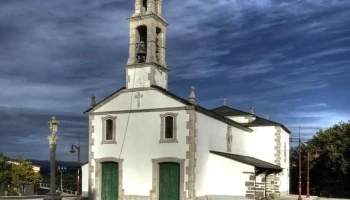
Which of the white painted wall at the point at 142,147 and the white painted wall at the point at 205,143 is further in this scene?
the white painted wall at the point at 205,143

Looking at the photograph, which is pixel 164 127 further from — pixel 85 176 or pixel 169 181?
pixel 85 176

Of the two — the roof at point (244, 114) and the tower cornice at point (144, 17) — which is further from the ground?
the tower cornice at point (144, 17)

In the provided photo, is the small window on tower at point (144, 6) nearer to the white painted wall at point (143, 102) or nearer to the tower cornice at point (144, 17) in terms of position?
the tower cornice at point (144, 17)

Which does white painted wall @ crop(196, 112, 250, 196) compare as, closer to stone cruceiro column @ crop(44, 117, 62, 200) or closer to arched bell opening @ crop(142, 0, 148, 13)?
arched bell opening @ crop(142, 0, 148, 13)

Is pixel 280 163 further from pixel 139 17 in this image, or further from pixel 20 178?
pixel 20 178

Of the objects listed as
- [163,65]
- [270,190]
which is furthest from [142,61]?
[270,190]

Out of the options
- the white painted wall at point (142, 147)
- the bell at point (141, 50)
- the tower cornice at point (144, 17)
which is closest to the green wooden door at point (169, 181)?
the white painted wall at point (142, 147)

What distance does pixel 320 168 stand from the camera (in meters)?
51.5

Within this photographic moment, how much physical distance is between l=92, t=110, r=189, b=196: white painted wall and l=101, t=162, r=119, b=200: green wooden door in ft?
2.27

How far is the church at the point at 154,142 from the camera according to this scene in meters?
28.0

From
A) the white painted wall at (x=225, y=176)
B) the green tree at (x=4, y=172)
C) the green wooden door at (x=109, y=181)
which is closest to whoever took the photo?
the white painted wall at (x=225, y=176)

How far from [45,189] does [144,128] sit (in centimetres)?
4055

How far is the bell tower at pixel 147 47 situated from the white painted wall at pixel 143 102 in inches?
22.4

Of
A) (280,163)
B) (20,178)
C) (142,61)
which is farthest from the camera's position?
(20,178)
